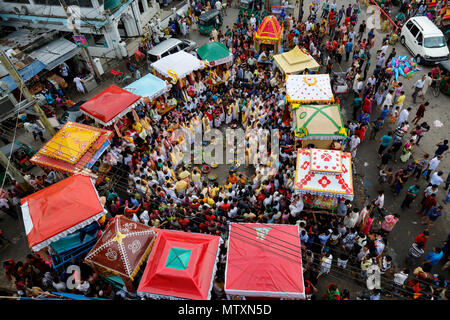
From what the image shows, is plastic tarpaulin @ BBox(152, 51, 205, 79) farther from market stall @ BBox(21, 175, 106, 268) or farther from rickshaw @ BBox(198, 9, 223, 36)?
market stall @ BBox(21, 175, 106, 268)

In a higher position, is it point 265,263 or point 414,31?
point 265,263

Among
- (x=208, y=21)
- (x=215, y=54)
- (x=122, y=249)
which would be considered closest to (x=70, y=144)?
(x=122, y=249)

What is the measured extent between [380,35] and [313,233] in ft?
52.3

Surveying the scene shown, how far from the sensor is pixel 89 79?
53.9ft

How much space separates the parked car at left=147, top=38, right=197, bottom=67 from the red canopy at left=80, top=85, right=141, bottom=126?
5.10 metres

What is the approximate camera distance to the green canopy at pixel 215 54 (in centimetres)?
1484

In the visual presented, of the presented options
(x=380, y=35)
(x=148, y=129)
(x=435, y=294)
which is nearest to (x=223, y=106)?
(x=148, y=129)

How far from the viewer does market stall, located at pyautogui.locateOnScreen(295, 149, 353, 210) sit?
8.73m

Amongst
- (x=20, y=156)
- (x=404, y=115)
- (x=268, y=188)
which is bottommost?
(x=20, y=156)

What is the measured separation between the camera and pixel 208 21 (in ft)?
65.7

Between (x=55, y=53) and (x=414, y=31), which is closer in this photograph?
(x=55, y=53)

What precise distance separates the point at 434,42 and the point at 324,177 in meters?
12.3

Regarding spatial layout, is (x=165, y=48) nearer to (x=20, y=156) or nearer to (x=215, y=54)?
(x=215, y=54)

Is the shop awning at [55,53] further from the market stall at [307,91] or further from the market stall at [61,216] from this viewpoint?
the market stall at [307,91]
